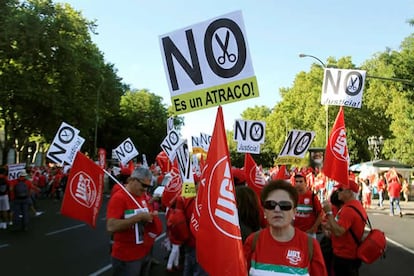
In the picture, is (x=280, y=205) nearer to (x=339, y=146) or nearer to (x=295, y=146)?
(x=339, y=146)

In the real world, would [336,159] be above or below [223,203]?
above

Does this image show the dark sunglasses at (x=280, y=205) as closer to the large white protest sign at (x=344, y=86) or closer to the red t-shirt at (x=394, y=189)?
the large white protest sign at (x=344, y=86)

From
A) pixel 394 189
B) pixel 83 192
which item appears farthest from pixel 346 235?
pixel 394 189

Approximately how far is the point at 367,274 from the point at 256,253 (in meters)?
6.24

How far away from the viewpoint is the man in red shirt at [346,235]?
557cm

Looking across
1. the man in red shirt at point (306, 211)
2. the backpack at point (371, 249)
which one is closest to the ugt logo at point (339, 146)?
the man in red shirt at point (306, 211)

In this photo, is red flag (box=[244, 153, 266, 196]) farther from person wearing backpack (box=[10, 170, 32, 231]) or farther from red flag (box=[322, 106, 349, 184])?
person wearing backpack (box=[10, 170, 32, 231])

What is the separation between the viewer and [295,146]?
12.5 m

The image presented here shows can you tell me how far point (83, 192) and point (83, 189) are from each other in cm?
4

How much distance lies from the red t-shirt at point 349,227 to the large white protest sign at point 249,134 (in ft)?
22.7

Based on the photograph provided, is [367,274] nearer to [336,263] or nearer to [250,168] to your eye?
[250,168]

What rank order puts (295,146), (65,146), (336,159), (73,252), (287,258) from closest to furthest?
(287,258), (336,159), (65,146), (73,252), (295,146)

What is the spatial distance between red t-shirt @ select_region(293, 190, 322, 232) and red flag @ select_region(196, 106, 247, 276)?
389cm

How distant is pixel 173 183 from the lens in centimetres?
927
